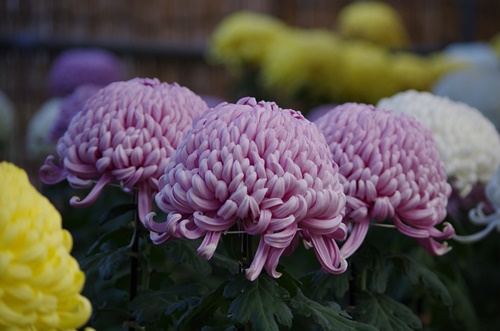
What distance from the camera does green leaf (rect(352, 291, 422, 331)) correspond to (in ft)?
4.02

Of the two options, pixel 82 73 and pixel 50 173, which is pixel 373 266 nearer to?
pixel 50 173

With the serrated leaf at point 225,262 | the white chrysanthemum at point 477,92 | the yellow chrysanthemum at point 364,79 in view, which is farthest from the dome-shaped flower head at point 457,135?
the yellow chrysanthemum at point 364,79

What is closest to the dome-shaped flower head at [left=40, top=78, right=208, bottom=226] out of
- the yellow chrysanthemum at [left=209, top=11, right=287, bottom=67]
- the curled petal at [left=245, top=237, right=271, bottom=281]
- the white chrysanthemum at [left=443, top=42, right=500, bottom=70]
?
the curled petal at [left=245, top=237, right=271, bottom=281]

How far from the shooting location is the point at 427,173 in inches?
48.4

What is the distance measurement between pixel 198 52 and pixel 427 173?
164 inches

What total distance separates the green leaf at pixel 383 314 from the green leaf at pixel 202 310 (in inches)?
9.5

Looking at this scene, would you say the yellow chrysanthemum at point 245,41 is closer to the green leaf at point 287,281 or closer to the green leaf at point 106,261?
the green leaf at point 106,261

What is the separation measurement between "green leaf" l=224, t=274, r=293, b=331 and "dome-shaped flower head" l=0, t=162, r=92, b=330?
0.21 meters

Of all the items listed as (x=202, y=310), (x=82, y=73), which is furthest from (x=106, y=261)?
(x=82, y=73)

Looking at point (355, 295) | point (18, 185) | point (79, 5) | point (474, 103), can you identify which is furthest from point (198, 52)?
point (18, 185)

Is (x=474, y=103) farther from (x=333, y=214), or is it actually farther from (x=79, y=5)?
(x=79, y=5)

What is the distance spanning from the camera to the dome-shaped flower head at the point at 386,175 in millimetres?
1203

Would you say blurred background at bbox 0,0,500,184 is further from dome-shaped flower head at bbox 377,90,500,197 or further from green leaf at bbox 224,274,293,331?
green leaf at bbox 224,274,293,331

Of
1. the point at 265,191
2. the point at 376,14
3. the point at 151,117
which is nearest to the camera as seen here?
the point at 265,191
